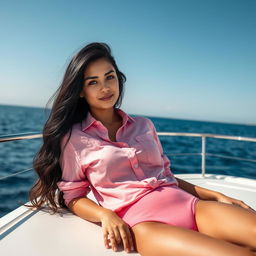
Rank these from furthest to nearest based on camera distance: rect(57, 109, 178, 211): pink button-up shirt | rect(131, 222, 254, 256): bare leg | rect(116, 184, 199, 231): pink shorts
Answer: rect(57, 109, 178, 211): pink button-up shirt
rect(116, 184, 199, 231): pink shorts
rect(131, 222, 254, 256): bare leg

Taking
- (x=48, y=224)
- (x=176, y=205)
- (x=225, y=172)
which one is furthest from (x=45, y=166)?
(x=225, y=172)

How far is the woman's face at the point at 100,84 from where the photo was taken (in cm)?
150

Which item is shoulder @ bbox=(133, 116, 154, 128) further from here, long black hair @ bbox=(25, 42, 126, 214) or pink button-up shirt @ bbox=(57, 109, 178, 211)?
long black hair @ bbox=(25, 42, 126, 214)

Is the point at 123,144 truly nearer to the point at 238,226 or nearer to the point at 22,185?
the point at 238,226

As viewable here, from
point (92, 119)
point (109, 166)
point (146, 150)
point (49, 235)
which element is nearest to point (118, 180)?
point (109, 166)

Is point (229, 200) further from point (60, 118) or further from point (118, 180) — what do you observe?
point (60, 118)

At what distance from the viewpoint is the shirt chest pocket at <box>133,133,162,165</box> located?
143cm

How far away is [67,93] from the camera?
1.51m

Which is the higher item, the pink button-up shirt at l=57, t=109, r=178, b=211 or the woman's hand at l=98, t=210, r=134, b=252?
the pink button-up shirt at l=57, t=109, r=178, b=211

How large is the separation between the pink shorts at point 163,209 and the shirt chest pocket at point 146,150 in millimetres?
198

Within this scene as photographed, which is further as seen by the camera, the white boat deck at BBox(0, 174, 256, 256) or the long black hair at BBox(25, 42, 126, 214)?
the long black hair at BBox(25, 42, 126, 214)

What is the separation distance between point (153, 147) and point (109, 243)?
60 cm

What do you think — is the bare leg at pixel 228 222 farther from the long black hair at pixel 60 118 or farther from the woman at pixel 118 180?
the long black hair at pixel 60 118

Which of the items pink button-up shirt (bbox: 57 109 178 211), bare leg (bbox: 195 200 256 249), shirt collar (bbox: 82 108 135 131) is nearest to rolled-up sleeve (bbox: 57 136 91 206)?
pink button-up shirt (bbox: 57 109 178 211)
